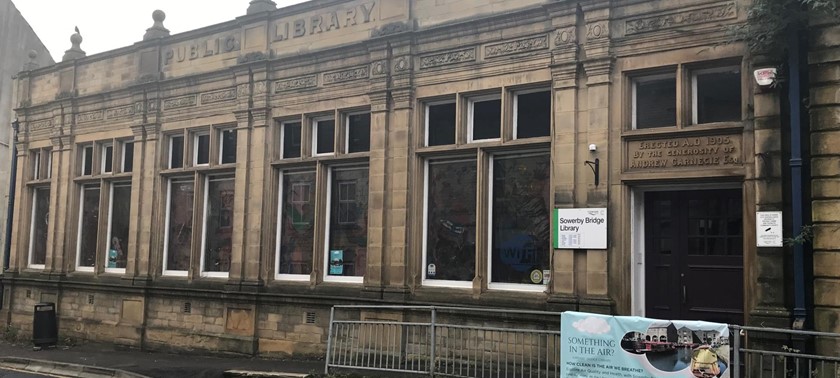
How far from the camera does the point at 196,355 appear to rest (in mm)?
13406

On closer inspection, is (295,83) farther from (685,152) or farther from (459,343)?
(685,152)

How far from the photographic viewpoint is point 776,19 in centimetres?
802

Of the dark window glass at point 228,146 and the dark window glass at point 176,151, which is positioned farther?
the dark window glass at point 176,151

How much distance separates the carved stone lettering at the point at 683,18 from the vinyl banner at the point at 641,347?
413cm

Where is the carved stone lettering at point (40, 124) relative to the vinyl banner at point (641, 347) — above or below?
above

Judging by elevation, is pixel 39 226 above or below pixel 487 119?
below

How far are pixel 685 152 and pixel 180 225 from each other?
34.1ft

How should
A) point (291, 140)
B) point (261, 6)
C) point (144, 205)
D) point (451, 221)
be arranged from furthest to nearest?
1. point (144, 205)
2. point (261, 6)
3. point (291, 140)
4. point (451, 221)

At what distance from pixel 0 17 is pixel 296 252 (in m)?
14.6

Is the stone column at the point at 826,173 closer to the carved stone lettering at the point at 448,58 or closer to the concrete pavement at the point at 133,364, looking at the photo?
the carved stone lettering at the point at 448,58

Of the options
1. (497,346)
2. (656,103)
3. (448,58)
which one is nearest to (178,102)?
(448,58)

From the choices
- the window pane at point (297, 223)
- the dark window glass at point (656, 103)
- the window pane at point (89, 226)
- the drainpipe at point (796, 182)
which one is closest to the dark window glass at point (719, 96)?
the dark window glass at point (656, 103)

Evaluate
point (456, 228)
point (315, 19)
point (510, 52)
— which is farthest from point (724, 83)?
point (315, 19)

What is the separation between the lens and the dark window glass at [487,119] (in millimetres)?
10879
